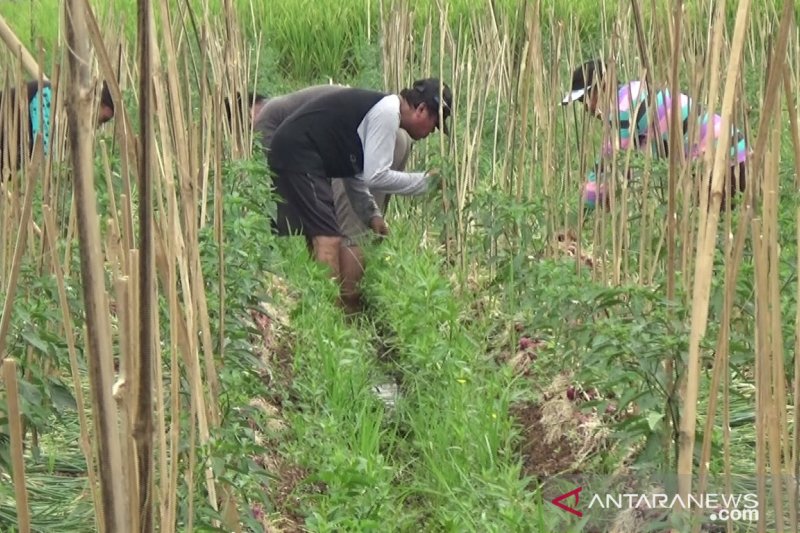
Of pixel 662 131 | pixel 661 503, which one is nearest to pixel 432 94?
pixel 662 131

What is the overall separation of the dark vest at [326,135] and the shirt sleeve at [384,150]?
0.27ft

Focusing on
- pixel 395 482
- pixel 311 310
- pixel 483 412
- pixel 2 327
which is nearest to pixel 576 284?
pixel 483 412

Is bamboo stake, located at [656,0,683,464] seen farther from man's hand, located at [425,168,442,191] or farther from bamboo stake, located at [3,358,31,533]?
man's hand, located at [425,168,442,191]

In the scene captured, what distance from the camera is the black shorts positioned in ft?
16.7

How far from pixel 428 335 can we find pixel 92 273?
2.93 metres

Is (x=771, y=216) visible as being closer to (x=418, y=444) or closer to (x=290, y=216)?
(x=418, y=444)

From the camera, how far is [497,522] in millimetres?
2555

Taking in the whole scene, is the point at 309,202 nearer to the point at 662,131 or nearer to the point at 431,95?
the point at 431,95

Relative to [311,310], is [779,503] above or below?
above

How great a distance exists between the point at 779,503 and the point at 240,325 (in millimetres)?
1616

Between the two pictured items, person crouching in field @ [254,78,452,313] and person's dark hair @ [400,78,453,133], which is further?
person crouching in field @ [254,78,452,313]

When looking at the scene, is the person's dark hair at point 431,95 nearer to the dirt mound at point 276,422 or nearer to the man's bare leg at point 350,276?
the man's bare leg at point 350,276

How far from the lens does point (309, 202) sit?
511cm

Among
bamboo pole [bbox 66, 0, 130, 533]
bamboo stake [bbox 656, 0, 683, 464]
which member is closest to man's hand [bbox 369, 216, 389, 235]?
bamboo stake [bbox 656, 0, 683, 464]
